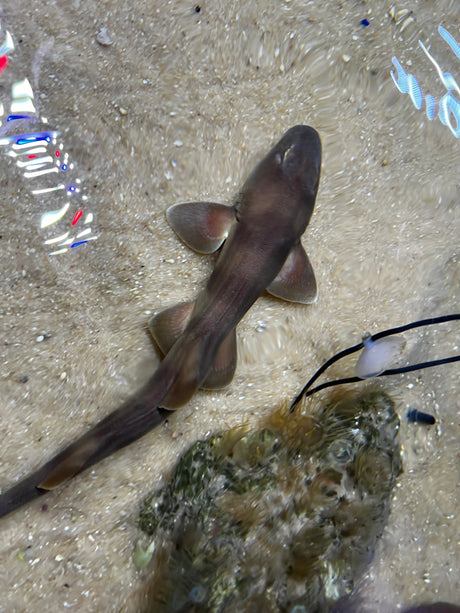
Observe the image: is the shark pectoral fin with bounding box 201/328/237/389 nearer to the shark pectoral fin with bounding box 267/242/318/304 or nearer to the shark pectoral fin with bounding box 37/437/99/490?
the shark pectoral fin with bounding box 267/242/318/304

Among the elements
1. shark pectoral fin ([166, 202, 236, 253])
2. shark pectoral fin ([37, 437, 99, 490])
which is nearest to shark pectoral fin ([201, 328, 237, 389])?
shark pectoral fin ([166, 202, 236, 253])

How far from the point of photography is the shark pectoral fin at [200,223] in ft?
9.86

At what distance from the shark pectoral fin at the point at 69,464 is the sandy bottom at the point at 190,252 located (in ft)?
0.70

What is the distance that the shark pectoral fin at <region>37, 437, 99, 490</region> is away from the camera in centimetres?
256

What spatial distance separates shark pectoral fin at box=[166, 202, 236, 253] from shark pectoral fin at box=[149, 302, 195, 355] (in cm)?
47

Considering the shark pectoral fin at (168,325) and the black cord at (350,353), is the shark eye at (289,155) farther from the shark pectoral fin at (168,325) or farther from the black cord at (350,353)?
the black cord at (350,353)

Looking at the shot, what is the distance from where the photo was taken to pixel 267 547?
104 inches

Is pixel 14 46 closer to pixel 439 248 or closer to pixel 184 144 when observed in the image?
pixel 184 144

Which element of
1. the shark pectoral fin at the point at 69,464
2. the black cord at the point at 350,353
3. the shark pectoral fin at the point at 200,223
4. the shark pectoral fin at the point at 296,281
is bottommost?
the black cord at the point at 350,353

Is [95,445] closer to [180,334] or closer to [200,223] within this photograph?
[180,334]

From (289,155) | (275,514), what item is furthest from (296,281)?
(275,514)

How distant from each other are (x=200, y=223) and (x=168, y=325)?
2.33 feet

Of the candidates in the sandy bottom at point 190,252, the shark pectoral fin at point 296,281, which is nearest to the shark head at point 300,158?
the sandy bottom at point 190,252

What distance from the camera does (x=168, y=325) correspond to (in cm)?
292
